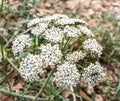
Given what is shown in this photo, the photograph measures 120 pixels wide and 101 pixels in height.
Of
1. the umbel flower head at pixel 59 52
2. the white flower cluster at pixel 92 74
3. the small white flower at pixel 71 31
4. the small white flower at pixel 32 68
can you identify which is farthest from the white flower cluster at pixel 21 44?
the white flower cluster at pixel 92 74

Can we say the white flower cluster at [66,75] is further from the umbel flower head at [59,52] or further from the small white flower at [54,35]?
the small white flower at [54,35]

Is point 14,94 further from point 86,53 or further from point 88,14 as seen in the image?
point 88,14

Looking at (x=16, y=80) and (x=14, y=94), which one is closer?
(x=14, y=94)

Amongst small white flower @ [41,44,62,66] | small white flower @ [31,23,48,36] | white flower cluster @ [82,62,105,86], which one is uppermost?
small white flower @ [31,23,48,36]

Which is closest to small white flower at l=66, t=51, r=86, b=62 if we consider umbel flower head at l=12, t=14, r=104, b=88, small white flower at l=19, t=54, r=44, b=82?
umbel flower head at l=12, t=14, r=104, b=88

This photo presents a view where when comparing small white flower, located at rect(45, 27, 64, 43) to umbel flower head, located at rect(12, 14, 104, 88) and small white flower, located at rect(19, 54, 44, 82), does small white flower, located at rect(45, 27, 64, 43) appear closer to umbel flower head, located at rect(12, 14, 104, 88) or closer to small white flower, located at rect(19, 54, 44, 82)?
umbel flower head, located at rect(12, 14, 104, 88)

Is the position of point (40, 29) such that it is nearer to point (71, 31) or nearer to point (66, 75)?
point (71, 31)

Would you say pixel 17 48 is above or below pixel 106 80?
above

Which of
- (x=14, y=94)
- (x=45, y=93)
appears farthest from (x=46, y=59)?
(x=45, y=93)
